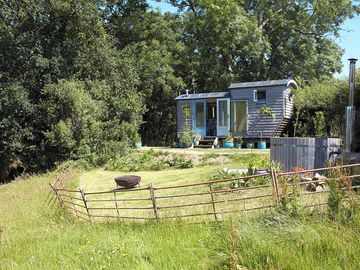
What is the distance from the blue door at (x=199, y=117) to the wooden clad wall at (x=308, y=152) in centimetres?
1403

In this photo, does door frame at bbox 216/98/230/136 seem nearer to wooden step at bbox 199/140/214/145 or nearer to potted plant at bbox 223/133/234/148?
wooden step at bbox 199/140/214/145

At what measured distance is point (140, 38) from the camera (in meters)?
27.7

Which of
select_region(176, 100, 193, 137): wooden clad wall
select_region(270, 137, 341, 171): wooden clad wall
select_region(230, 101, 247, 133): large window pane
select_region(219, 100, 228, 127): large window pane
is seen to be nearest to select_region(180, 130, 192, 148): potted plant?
select_region(176, 100, 193, 137): wooden clad wall

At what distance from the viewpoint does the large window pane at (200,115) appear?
24859 mm

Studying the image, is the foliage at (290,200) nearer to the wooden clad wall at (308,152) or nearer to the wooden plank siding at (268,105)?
the wooden clad wall at (308,152)

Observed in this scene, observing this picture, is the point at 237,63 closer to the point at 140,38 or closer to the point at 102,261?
the point at 140,38

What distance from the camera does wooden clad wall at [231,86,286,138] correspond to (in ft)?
72.0

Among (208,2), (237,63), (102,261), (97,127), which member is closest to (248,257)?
(102,261)

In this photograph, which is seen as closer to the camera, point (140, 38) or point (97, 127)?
point (97, 127)

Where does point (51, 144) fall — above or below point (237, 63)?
below

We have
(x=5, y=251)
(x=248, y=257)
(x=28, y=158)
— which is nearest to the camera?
(x=248, y=257)

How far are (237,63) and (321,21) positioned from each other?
19.7 ft

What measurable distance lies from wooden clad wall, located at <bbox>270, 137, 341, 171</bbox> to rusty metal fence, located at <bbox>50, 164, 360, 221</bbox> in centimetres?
94

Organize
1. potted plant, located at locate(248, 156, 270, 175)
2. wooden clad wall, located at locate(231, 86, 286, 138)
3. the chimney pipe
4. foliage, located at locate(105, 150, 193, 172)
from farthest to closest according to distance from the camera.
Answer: wooden clad wall, located at locate(231, 86, 286, 138) < foliage, located at locate(105, 150, 193, 172) < potted plant, located at locate(248, 156, 270, 175) < the chimney pipe
